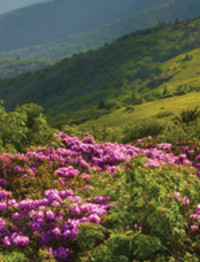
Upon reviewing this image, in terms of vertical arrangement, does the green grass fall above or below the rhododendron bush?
below

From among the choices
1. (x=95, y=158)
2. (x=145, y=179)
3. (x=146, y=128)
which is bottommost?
(x=146, y=128)

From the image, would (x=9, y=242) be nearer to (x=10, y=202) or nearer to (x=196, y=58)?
(x=10, y=202)

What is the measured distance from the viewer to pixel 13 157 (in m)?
9.74

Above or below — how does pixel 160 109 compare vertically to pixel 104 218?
below

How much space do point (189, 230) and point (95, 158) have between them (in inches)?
210

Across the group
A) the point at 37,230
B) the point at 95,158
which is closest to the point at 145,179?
the point at 37,230

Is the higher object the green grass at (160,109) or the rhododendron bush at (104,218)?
the rhododendron bush at (104,218)

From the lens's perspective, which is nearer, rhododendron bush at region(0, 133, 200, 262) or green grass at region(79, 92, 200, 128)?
rhododendron bush at region(0, 133, 200, 262)

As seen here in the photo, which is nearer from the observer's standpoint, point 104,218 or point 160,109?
point 104,218

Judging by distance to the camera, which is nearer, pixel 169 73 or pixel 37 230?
pixel 37 230

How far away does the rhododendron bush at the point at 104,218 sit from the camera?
17.9ft

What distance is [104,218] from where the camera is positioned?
22.2 feet

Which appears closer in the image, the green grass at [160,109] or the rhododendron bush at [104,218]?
the rhododendron bush at [104,218]

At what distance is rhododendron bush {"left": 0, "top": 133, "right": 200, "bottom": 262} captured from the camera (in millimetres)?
5457
